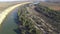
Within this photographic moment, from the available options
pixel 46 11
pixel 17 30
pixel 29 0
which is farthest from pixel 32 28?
pixel 29 0

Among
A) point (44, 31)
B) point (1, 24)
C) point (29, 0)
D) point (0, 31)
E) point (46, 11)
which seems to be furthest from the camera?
point (29, 0)

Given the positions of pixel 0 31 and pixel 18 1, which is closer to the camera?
pixel 0 31

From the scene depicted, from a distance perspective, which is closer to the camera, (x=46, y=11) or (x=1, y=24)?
(x=1, y=24)

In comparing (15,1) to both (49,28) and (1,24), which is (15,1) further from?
(49,28)

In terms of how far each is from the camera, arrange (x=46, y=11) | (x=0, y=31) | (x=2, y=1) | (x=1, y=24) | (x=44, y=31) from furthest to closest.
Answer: (x=2, y=1)
(x=46, y=11)
(x=1, y=24)
(x=0, y=31)
(x=44, y=31)

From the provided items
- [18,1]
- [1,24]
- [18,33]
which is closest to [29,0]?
[18,1]

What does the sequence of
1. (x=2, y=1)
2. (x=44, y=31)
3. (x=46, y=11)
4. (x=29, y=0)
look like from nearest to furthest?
(x=44, y=31) → (x=46, y=11) → (x=2, y=1) → (x=29, y=0)

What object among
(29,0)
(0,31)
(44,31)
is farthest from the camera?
(29,0)

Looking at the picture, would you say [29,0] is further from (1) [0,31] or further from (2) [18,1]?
(1) [0,31]

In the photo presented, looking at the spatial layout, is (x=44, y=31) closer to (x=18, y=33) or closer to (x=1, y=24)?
(x=18, y=33)
